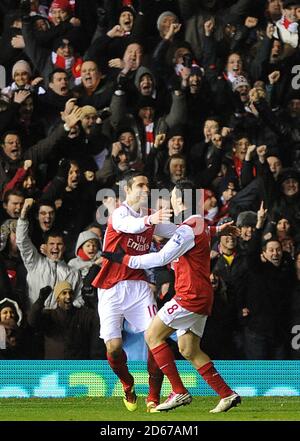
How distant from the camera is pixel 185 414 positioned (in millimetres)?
9125

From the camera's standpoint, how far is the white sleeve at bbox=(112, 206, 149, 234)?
892 cm

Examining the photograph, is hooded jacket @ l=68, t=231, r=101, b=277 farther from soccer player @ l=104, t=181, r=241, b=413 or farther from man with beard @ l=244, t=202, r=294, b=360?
soccer player @ l=104, t=181, r=241, b=413

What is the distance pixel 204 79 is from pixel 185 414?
473cm

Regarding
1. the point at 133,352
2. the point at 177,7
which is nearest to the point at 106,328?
the point at 133,352

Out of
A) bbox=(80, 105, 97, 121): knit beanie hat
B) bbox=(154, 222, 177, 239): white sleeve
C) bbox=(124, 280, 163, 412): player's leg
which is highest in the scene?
bbox=(80, 105, 97, 121): knit beanie hat

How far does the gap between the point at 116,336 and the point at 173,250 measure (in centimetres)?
119

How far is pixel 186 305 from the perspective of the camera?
885 centimetres

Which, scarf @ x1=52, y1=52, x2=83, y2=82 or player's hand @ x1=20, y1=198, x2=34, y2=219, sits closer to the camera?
player's hand @ x1=20, y1=198, x2=34, y2=219

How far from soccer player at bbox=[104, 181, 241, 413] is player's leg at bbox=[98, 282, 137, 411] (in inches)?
19.4

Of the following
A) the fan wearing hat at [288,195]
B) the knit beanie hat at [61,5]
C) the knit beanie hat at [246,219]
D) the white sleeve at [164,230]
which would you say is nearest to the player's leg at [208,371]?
the white sleeve at [164,230]

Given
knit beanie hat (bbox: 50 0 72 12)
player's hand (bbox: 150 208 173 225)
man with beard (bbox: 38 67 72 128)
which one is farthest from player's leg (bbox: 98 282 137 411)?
knit beanie hat (bbox: 50 0 72 12)

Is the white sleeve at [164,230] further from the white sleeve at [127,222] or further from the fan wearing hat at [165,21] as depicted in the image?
the fan wearing hat at [165,21]

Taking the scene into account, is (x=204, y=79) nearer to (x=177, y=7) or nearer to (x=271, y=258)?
(x=177, y=7)

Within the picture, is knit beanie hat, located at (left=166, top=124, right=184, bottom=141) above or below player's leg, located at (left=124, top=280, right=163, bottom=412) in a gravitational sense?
above
